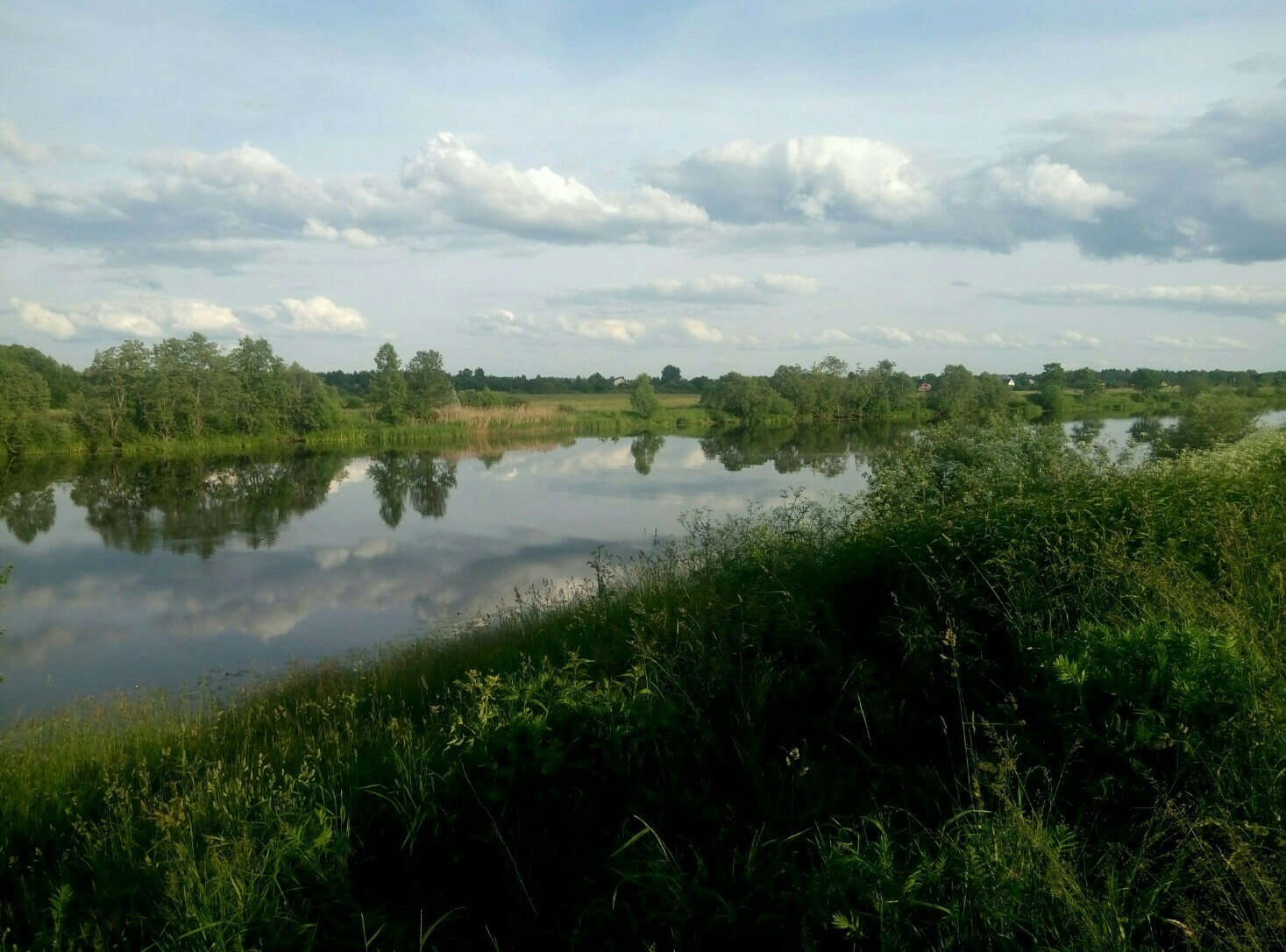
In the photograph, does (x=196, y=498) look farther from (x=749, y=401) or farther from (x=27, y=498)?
(x=749, y=401)

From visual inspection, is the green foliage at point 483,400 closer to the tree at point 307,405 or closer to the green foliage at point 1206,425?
the tree at point 307,405

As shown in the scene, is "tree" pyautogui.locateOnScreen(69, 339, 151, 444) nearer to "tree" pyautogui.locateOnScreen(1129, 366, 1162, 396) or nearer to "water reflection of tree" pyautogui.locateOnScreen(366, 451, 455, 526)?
"water reflection of tree" pyautogui.locateOnScreen(366, 451, 455, 526)

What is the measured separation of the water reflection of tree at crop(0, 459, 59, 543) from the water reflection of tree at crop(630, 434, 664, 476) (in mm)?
20951

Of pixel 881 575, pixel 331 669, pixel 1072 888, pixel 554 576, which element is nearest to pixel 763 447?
pixel 554 576

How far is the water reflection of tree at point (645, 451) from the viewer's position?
3734 cm

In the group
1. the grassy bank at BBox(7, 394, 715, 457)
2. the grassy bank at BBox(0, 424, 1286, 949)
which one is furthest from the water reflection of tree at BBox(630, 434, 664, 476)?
the grassy bank at BBox(0, 424, 1286, 949)

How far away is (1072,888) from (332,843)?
2853 mm

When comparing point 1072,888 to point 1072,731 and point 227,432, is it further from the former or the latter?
point 227,432

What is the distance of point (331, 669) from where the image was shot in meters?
9.42

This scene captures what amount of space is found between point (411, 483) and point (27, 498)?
525 inches

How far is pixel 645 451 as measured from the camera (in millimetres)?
46906

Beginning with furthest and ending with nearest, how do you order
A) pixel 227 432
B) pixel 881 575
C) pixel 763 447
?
pixel 227 432
pixel 763 447
pixel 881 575

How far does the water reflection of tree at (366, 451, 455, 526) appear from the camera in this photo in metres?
27.0

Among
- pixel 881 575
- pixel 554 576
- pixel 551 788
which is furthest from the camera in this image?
pixel 554 576
